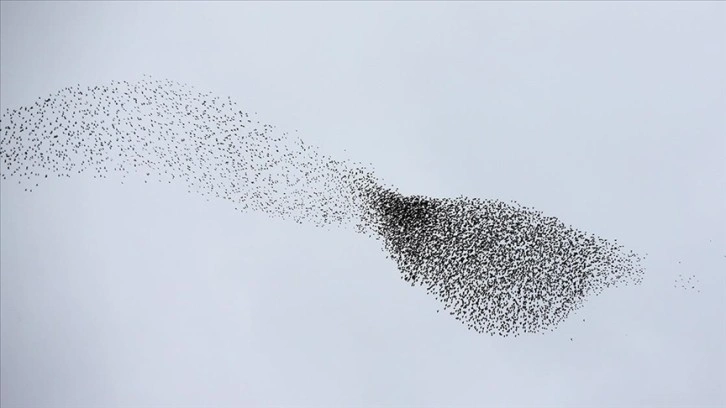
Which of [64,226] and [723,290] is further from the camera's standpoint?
[64,226]

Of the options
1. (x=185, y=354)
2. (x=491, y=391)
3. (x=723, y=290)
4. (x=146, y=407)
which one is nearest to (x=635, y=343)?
(x=723, y=290)

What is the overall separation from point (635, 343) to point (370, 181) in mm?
1581

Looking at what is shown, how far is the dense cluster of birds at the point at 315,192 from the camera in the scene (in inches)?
125

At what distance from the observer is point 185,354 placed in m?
3.28

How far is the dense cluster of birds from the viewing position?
10.4 feet

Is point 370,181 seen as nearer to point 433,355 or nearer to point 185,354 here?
point 433,355

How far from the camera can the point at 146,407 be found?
3.28 metres

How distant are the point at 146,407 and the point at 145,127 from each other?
1.49m

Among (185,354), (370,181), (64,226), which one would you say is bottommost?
(185,354)

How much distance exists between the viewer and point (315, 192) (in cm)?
330

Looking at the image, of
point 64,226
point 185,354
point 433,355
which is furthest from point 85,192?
point 433,355

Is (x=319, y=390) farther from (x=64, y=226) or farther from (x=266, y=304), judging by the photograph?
(x=64, y=226)
